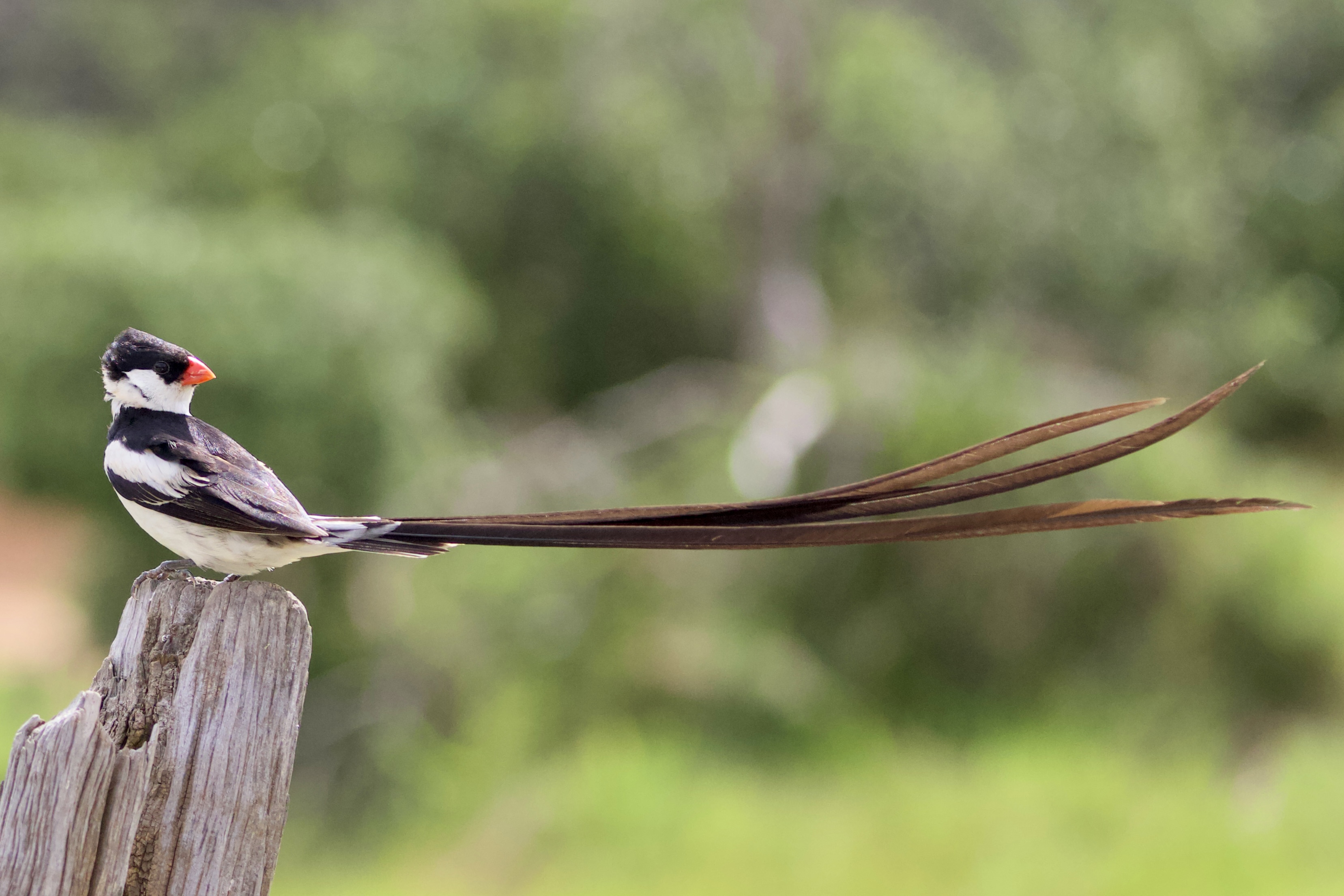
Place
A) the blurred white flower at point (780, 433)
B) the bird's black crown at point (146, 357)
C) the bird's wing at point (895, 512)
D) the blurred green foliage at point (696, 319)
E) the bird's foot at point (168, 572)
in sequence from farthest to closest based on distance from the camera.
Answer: the blurred white flower at point (780, 433), the blurred green foliage at point (696, 319), the bird's black crown at point (146, 357), the bird's foot at point (168, 572), the bird's wing at point (895, 512)

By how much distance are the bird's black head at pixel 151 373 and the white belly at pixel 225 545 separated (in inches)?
6.2

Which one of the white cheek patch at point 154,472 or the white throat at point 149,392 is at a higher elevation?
the white throat at point 149,392

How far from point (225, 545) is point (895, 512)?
2.88 ft

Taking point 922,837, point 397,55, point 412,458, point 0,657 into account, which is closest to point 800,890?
point 922,837

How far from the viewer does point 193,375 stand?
161 centimetres

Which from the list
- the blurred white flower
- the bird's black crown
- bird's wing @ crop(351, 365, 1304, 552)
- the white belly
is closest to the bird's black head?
the bird's black crown

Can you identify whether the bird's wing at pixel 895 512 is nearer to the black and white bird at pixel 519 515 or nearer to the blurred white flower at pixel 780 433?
the black and white bird at pixel 519 515

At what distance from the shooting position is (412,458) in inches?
180

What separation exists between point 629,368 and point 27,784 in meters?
7.04

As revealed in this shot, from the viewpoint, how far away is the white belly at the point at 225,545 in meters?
1.51

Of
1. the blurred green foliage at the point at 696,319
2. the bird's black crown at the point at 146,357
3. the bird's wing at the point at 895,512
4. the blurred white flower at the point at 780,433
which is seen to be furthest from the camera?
the blurred white flower at the point at 780,433

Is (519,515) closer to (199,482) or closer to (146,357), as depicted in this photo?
(199,482)

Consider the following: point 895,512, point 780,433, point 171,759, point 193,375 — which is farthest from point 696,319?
point 171,759

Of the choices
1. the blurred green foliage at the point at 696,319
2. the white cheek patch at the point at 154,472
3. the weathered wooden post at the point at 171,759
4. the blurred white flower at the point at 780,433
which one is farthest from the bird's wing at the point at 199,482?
the blurred white flower at the point at 780,433
